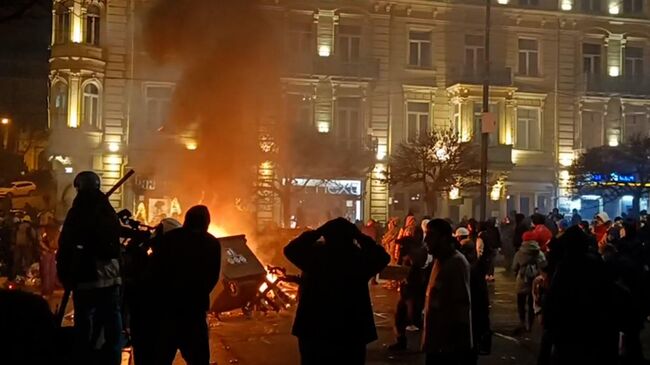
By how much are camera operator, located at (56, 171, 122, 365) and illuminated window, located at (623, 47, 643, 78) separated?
109 feet

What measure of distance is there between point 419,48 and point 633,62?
10.2 metres

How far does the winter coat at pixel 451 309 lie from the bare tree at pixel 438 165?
21.2 metres

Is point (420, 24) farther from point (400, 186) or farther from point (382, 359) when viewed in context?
point (382, 359)

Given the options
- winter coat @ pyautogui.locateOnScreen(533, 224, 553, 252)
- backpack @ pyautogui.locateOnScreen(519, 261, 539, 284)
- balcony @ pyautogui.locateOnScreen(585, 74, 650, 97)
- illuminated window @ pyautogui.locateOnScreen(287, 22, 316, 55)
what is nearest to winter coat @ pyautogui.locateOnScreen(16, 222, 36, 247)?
winter coat @ pyautogui.locateOnScreen(533, 224, 553, 252)

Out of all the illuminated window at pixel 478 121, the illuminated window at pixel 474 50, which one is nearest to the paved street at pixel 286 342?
the illuminated window at pixel 478 121

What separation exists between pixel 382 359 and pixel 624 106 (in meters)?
29.6

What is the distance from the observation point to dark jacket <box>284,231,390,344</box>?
4895mm

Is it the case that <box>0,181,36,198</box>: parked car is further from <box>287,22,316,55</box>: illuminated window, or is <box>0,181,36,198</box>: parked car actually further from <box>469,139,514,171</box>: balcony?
<box>469,139,514,171</box>: balcony

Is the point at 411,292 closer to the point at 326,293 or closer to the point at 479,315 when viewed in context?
the point at 479,315

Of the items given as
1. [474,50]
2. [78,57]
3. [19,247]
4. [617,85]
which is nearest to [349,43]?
[474,50]

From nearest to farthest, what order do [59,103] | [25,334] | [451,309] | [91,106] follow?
[25,334]
[451,309]
[59,103]
[91,106]

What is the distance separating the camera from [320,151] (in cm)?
Answer: 2891

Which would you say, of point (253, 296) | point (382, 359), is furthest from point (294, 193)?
point (382, 359)

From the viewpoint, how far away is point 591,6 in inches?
1356
